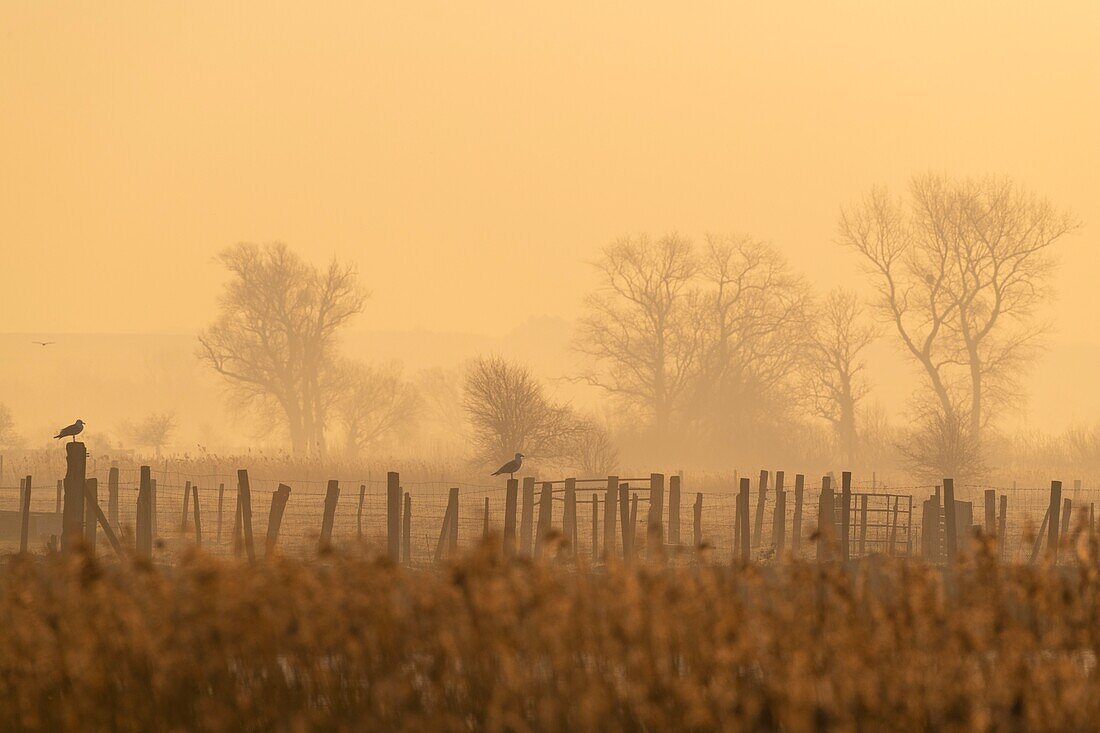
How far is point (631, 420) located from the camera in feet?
232

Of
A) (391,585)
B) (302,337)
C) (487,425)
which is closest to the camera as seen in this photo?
(391,585)

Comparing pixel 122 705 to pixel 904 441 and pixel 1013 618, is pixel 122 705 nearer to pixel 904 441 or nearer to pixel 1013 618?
pixel 1013 618

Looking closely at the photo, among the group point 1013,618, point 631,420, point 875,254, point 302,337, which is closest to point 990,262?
point 875,254

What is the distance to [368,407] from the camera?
81500 mm

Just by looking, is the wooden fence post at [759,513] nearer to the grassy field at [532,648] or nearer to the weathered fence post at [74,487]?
the weathered fence post at [74,487]

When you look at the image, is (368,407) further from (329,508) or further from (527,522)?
(329,508)

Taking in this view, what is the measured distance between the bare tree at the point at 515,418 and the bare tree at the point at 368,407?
31095mm

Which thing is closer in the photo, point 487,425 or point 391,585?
point 391,585

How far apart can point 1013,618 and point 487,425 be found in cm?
4084

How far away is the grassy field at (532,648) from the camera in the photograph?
7.51 metres

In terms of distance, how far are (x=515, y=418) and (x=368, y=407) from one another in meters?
33.8

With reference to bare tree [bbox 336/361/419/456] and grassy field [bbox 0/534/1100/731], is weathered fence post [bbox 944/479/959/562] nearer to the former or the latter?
grassy field [bbox 0/534/1100/731]

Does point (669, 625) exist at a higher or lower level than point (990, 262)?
lower

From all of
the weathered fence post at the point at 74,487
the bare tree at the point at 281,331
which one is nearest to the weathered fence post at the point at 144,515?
the weathered fence post at the point at 74,487
